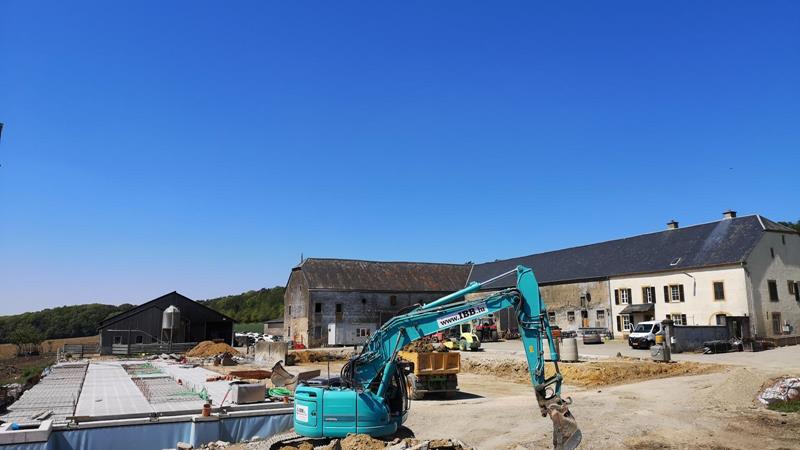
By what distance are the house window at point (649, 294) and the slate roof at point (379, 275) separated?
21.4 meters

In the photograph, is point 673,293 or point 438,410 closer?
point 438,410

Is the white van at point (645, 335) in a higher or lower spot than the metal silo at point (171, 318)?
lower

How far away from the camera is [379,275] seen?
56812 millimetres

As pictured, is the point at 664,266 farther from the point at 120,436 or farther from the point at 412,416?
the point at 120,436

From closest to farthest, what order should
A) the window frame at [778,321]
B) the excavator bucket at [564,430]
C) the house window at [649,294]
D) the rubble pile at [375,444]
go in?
the excavator bucket at [564,430] < the rubble pile at [375,444] < the window frame at [778,321] < the house window at [649,294]

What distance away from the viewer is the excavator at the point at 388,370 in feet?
37.4

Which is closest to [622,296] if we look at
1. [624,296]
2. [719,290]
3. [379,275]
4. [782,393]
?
[624,296]

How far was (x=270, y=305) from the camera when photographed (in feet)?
370

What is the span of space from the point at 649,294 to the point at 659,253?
3.50m

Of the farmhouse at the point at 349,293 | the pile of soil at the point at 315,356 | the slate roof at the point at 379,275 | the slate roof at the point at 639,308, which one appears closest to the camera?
the pile of soil at the point at 315,356

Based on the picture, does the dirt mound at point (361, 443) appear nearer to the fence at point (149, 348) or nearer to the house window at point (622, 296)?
the house window at point (622, 296)

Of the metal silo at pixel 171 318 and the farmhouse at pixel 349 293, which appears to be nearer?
the metal silo at pixel 171 318

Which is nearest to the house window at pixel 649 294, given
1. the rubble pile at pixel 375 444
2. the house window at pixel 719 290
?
the house window at pixel 719 290

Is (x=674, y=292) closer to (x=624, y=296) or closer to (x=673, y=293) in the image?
(x=673, y=293)
